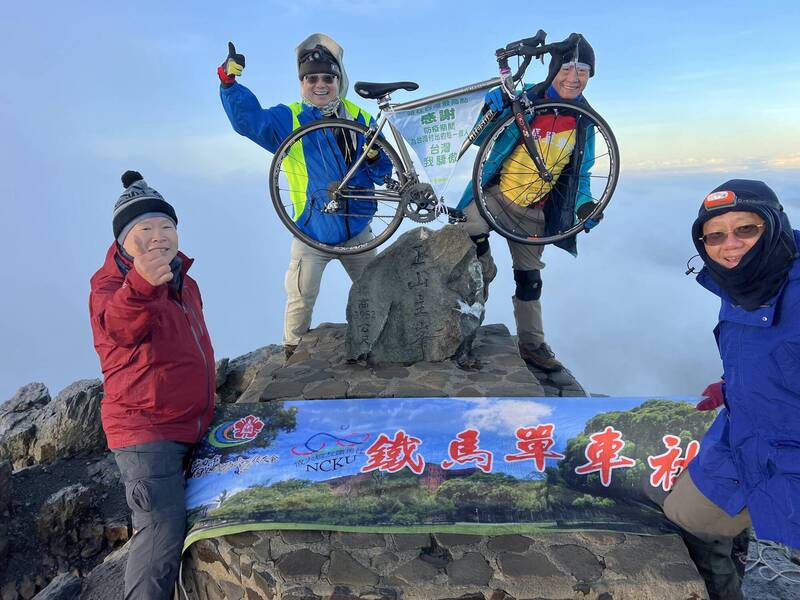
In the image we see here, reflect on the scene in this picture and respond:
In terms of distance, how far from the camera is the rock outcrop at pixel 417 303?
19.7 ft

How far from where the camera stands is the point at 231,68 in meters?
5.39

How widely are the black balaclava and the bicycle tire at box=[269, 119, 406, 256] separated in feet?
12.3

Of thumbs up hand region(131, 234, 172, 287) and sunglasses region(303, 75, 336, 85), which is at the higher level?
sunglasses region(303, 75, 336, 85)

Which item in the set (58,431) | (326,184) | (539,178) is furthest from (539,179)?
(58,431)

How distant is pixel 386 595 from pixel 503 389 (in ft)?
8.83

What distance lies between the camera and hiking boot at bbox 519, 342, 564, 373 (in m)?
6.82

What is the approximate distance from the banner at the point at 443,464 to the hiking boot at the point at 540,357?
2.01 metres

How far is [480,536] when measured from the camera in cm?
362

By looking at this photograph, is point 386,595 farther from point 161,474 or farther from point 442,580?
point 161,474

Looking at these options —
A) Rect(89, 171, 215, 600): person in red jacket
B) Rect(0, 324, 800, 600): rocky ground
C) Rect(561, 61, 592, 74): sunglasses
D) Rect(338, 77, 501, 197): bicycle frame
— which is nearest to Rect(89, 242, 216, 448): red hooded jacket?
Rect(89, 171, 215, 600): person in red jacket

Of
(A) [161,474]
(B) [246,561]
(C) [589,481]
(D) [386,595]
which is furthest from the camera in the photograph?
(C) [589,481]

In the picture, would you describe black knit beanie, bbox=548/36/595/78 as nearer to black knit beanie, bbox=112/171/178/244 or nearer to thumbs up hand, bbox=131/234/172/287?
black knit beanie, bbox=112/171/178/244

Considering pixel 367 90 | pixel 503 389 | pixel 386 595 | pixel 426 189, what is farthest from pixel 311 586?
pixel 367 90

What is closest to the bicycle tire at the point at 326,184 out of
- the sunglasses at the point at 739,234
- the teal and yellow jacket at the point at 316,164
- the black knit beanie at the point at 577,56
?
the teal and yellow jacket at the point at 316,164
